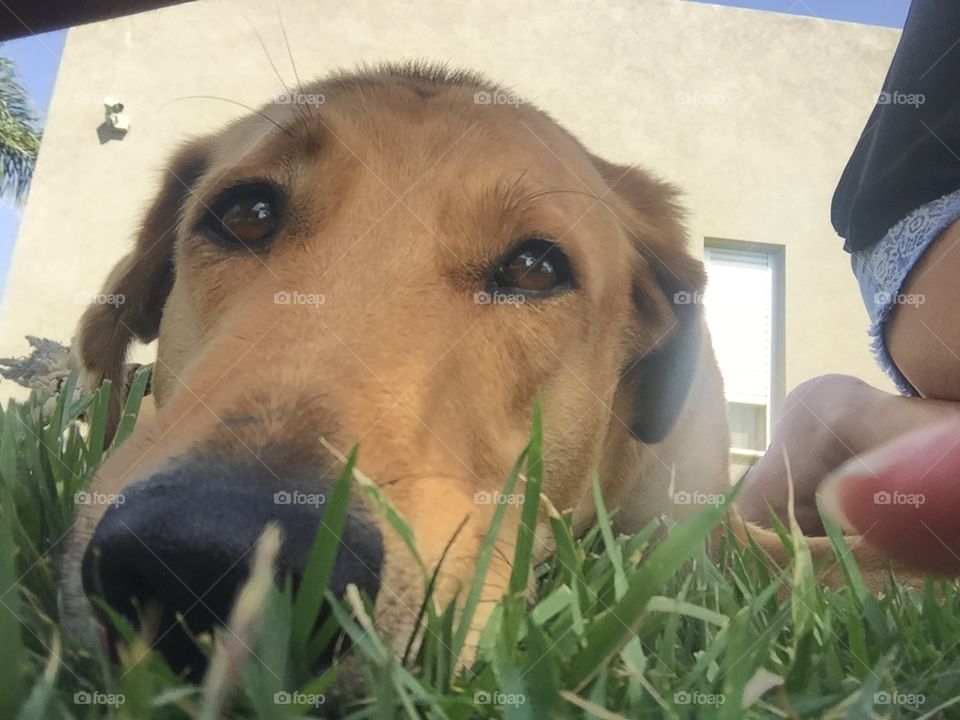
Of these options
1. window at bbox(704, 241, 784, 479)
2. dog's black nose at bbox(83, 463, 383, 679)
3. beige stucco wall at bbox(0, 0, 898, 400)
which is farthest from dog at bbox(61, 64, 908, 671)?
beige stucco wall at bbox(0, 0, 898, 400)

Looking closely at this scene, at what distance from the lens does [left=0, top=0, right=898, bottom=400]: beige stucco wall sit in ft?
11.4

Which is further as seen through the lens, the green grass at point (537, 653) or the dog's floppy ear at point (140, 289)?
the dog's floppy ear at point (140, 289)

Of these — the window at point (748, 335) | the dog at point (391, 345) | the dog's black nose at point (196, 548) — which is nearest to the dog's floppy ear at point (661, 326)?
the dog at point (391, 345)

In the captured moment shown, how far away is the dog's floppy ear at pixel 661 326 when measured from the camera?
97.9 inches

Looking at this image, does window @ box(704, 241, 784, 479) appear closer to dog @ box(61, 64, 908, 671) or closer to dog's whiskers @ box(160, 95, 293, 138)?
dog @ box(61, 64, 908, 671)

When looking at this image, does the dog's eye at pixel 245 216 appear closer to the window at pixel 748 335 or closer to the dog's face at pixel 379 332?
the dog's face at pixel 379 332

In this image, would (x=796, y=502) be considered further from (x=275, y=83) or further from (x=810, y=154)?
(x=275, y=83)

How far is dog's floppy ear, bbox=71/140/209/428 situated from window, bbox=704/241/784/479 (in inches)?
71.7

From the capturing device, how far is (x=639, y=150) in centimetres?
346

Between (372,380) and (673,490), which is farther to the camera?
(673,490)

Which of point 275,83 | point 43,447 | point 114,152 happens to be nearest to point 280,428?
point 43,447

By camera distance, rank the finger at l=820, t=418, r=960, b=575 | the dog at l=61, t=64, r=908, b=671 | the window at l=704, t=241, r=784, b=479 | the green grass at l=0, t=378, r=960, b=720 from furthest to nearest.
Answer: the window at l=704, t=241, r=784, b=479 < the finger at l=820, t=418, r=960, b=575 < the dog at l=61, t=64, r=908, b=671 < the green grass at l=0, t=378, r=960, b=720

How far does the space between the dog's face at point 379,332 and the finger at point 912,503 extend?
2.15 feet

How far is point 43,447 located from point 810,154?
153 inches
